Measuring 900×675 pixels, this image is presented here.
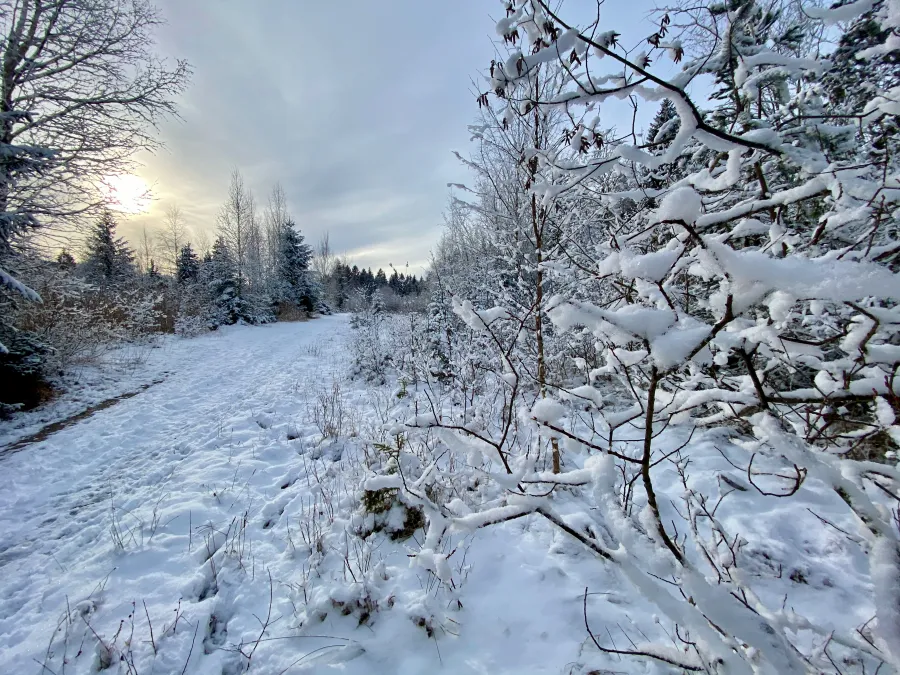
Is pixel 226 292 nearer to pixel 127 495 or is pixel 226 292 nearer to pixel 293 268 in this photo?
pixel 293 268

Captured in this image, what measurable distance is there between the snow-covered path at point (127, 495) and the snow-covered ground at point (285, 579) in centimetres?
2

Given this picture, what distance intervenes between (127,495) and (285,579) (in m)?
2.35

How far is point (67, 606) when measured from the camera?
7.35 ft

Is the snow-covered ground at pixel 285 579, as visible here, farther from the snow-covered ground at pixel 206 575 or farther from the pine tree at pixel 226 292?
the pine tree at pixel 226 292

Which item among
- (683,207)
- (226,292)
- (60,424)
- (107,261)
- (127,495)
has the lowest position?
(127,495)

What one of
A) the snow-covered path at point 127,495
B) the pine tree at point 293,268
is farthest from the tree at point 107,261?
the snow-covered path at point 127,495

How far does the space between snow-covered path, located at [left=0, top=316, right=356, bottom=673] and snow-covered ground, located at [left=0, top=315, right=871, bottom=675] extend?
0.06 feet

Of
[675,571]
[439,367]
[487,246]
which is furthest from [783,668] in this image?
[487,246]

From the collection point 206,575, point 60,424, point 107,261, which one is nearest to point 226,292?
point 107,261

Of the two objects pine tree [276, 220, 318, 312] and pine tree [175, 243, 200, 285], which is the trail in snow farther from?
pine tree [175, 243, 200, 285]

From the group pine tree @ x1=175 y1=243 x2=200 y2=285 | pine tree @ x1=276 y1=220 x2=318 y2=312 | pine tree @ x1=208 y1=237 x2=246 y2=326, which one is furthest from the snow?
pine tree @ x1=175 y1=243 x2=200 y2=285

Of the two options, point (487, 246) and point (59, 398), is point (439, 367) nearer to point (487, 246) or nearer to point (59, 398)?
point (487, 246)

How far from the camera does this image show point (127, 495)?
3506 mm

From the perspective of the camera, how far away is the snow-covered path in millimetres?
2352
